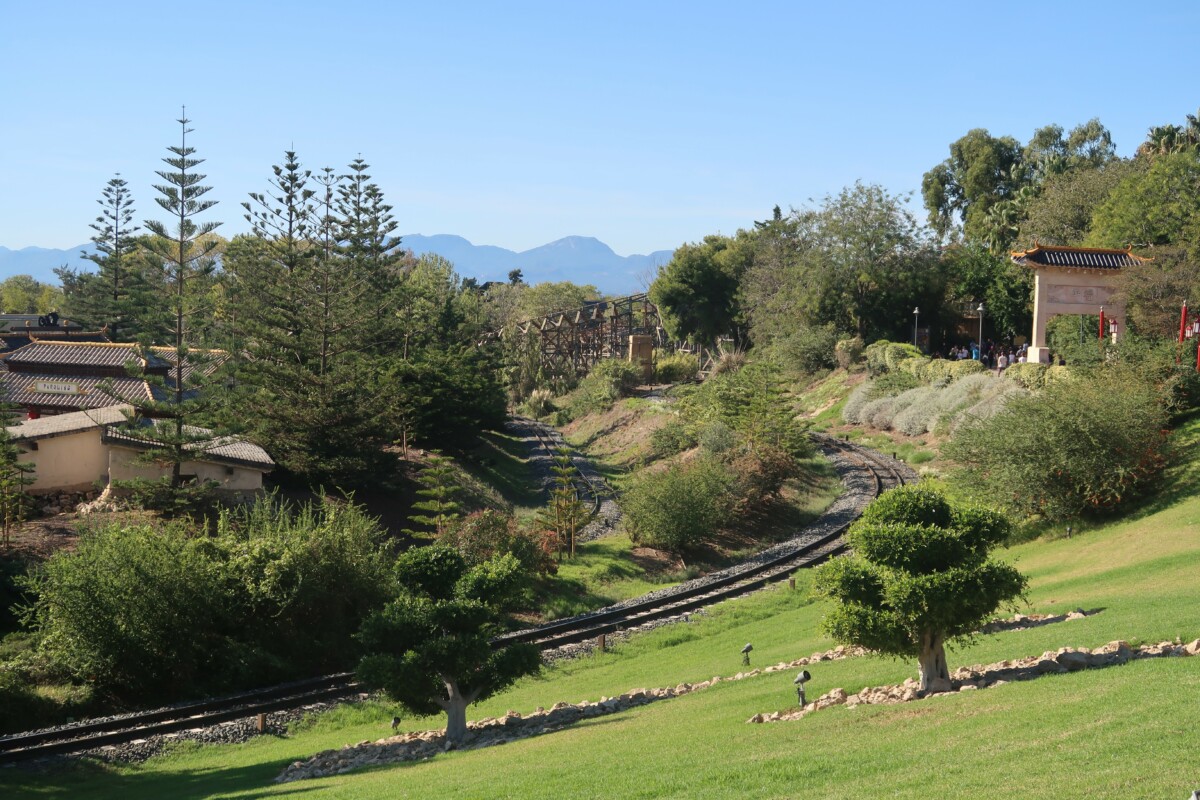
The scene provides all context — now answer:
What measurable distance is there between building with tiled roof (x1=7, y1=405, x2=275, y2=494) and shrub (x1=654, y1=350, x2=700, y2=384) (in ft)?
117

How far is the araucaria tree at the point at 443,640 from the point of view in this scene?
15.3 metres

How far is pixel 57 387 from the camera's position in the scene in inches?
1474

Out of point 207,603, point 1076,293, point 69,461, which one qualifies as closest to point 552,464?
point 1076,293

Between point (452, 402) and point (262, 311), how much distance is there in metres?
7.85

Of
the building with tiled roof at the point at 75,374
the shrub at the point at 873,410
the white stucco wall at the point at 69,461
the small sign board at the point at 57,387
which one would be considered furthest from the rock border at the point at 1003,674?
the shrub at the point at 873,410

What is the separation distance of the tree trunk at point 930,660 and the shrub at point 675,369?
50380 mm

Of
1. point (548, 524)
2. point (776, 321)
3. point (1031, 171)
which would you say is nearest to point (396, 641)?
point (548, 524)

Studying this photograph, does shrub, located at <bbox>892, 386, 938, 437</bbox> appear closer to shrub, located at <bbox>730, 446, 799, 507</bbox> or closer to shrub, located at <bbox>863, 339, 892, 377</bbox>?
shrub, located at <bbox>863, 339, 892, 377</bbox>

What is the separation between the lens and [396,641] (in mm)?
15680

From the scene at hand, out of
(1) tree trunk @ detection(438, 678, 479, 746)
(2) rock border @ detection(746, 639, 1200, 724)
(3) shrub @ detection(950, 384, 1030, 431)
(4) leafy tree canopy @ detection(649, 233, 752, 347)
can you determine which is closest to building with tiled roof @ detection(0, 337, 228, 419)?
(1) tree trunk @ detection(438, 678, 479, 746)

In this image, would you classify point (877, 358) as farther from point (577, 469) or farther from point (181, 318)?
point (181, 318)

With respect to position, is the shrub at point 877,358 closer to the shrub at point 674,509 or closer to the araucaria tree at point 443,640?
the shrub at point 674,509

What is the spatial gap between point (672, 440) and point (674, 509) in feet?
44.2

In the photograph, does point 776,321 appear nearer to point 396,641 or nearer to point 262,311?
point 262,311
